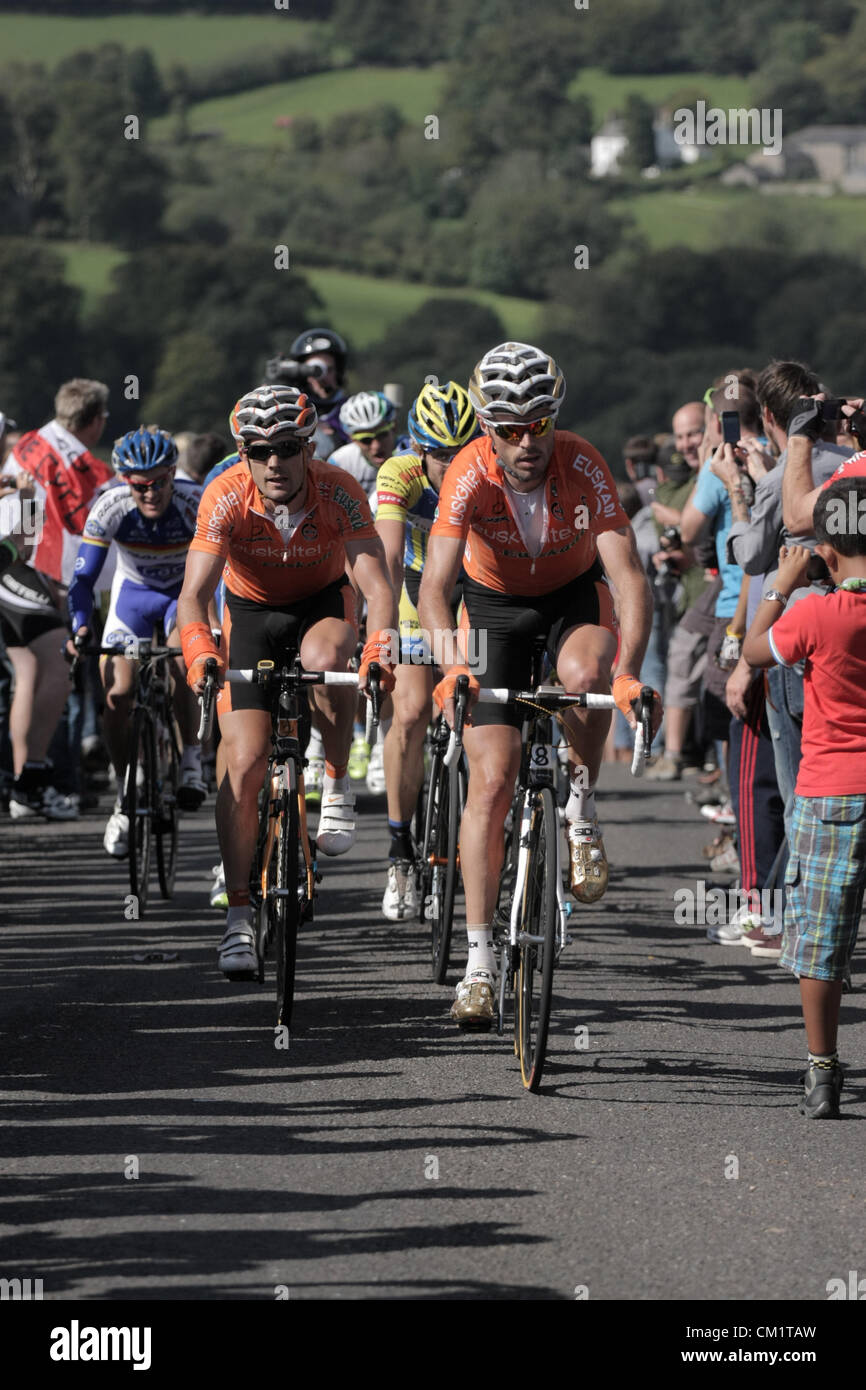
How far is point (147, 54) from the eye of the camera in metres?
142

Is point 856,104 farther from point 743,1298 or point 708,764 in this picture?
point 743,1298

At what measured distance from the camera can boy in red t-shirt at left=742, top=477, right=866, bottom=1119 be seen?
6281mm

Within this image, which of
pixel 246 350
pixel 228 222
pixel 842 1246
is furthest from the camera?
pixel 228 222

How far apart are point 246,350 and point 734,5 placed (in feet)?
241

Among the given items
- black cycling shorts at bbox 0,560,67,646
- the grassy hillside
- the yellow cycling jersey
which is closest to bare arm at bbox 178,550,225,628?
the yellow cycling jersey

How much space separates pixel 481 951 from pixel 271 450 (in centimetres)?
209

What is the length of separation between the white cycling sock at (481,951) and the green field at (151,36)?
149 meters

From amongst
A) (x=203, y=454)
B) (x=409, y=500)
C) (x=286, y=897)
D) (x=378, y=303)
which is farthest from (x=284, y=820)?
(x=378, y=303)

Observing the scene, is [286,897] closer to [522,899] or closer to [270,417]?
[522,899]

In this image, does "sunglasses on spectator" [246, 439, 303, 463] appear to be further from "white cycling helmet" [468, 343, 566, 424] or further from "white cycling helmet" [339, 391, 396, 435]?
"white cycling helmet" [339, 391, 396, 435]

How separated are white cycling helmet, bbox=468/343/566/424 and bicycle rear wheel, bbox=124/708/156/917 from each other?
361 cm

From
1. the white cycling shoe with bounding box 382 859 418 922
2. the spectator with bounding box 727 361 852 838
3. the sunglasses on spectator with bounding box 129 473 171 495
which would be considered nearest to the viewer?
the spectator with bounding box 727 361 852 838

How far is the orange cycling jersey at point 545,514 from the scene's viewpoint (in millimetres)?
7270
